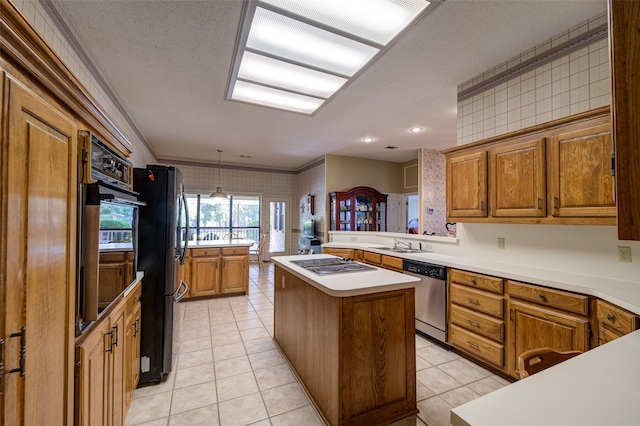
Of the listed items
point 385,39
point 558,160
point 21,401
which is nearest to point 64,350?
point 21,401

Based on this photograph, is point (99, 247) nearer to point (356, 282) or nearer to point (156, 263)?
point (156, 263)

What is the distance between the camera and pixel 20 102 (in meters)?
0.69

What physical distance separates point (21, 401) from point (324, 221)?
223 inches

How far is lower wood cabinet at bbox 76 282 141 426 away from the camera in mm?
1056

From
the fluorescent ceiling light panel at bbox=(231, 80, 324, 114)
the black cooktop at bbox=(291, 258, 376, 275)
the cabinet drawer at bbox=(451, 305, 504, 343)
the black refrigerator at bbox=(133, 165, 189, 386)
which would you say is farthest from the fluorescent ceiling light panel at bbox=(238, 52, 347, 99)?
the cabinet drawer at bbox=(451, 305, 504, 343)

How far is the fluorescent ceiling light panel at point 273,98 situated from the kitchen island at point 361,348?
Answer: 2204 millimetres

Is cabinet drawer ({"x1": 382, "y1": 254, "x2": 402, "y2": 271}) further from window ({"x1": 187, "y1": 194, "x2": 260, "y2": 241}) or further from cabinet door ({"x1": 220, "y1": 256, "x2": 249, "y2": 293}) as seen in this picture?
window ({"x1": 187, "y1": 194, "x2": 260, "y2": 241})

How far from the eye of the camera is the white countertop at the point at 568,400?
24.8 inches

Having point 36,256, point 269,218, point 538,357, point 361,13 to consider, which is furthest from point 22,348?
point 269,218

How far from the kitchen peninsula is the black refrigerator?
7.16 feet

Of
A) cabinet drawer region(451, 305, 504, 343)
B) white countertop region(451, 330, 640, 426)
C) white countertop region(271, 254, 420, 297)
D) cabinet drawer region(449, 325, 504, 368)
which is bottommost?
cabinet drawer region(449, 325, 504, 368)

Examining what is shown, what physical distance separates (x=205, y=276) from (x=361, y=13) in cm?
405

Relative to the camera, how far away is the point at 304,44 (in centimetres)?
228

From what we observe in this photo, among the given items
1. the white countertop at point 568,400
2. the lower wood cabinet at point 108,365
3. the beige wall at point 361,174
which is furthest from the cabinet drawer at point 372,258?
the white countertop at point 568,400
